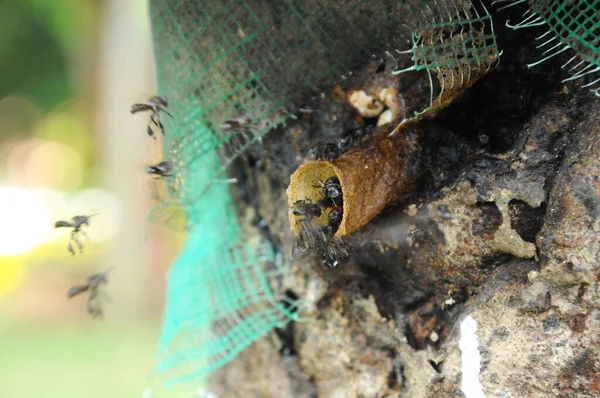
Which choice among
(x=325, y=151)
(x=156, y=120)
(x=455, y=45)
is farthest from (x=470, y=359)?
(x=156, y=120)

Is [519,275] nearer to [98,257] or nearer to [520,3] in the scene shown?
[520,3]

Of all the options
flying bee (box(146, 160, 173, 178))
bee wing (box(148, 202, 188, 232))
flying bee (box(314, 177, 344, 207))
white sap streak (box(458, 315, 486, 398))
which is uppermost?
flying bee (box(146, 160, 173, 178))

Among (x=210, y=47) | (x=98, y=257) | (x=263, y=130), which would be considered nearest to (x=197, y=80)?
(x=210, y=47)

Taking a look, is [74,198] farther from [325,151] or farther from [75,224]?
[325,151]

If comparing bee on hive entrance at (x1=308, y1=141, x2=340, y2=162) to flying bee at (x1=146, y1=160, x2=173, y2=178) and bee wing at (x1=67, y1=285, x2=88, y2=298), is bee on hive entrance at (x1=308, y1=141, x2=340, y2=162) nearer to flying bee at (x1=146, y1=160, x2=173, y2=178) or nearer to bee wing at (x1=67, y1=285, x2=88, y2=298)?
flying bee at (x1=146, y1=160, x2=173, y2=178)

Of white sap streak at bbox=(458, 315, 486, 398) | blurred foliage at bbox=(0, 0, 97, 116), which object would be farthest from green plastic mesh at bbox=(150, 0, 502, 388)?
blurred foliage at bbox=(0, 0, 97, 116)

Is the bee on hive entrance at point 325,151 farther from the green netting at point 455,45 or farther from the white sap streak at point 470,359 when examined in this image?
the white sap streak at point 470,359

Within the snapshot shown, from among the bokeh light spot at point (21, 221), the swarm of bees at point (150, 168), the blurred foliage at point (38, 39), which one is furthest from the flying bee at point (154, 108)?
the bokeh light spot at point (21, 221)
